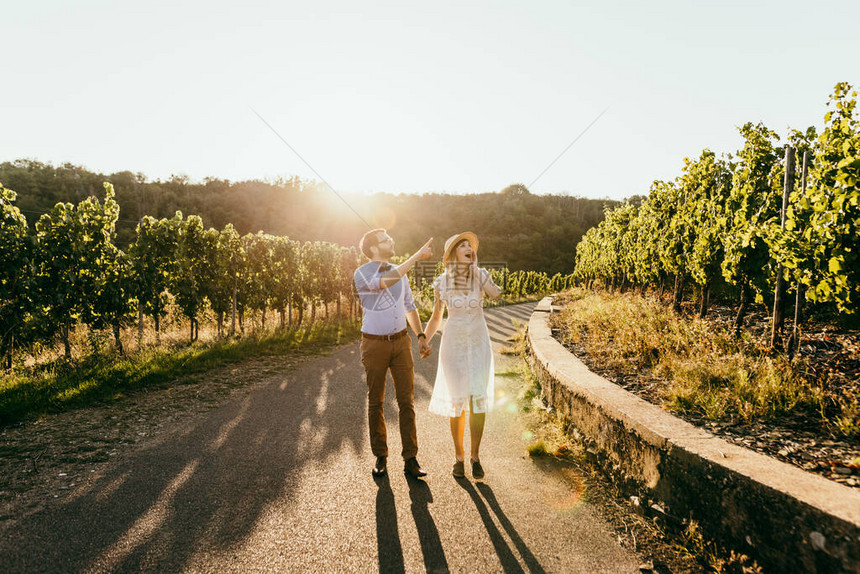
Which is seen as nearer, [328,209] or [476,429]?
[476,429]

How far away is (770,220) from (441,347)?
208 inches

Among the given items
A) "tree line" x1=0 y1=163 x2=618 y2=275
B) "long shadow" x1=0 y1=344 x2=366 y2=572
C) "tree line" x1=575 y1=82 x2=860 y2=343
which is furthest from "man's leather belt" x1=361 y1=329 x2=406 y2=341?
"tree line" x1=0 y1=163 x2=618 y2=275

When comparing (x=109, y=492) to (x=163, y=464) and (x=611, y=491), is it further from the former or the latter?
(x=611, y=491)

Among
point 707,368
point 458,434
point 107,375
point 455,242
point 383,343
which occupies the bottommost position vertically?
point 107,375

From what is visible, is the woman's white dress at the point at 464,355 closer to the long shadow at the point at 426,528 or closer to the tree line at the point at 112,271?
the long shadow at the point at 426,528

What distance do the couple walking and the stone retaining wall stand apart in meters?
1.12

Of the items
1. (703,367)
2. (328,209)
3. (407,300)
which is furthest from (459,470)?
(328,209)

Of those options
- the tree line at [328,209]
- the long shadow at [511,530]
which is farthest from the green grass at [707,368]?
the tree line at [328,209]

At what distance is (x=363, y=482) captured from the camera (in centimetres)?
357

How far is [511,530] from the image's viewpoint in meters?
2.88

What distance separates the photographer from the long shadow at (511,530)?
2.53 meters

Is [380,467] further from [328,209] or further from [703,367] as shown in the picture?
[328,209]

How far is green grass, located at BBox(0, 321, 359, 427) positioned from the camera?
209 inches

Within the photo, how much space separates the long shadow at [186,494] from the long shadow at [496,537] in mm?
1488
